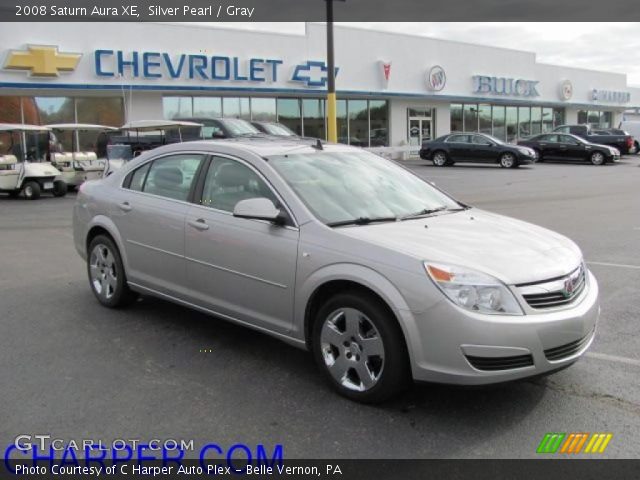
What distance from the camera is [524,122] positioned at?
136ft

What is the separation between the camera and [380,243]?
12.5 feet

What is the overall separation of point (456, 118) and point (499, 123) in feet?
13.9

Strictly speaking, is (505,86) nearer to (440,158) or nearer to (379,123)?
(379,123)

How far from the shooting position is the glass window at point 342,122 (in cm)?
3091

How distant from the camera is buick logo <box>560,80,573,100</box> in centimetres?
4103

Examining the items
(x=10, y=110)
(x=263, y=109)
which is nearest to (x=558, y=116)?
(x=263, y=109)

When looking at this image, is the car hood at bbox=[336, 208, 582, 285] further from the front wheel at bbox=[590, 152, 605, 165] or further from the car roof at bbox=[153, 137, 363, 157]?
the front wheel at bbox=[590, 152, 605, 165]

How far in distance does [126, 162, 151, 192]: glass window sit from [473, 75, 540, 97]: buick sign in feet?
105

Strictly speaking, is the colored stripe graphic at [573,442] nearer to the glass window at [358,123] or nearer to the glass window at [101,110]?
the glass window at [101,110]

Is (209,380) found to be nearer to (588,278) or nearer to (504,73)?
(588,278)

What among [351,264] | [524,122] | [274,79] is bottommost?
[351,264]

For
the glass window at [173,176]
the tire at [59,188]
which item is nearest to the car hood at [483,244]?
the glass window at [173,176]

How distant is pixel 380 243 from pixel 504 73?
36116mm

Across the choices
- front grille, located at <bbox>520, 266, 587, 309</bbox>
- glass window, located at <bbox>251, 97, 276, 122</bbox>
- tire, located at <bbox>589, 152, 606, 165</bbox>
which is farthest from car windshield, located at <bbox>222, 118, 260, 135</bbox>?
tire, located at <bbox>589, 152, 606, 165</bbox>
